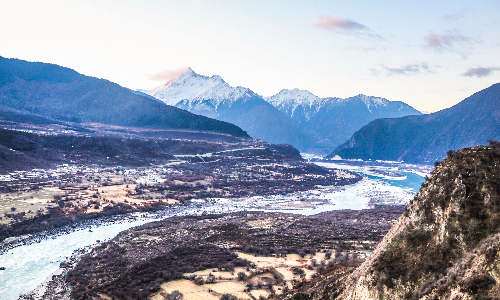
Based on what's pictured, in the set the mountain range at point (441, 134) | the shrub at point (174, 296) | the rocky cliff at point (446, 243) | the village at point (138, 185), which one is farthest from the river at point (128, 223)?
the mountain range at point (441, 134)

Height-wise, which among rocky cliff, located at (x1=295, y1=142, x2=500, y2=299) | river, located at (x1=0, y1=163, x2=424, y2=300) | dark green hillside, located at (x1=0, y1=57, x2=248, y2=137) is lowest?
river, located at (x1=0, y1=163, x2=424, y2=300)

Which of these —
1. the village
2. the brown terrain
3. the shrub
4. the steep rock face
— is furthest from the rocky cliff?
the village

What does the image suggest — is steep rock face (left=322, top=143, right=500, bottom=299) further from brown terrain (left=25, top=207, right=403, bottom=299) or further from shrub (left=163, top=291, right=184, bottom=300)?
shrub (left=163, top=291, right=184, bottom=300)

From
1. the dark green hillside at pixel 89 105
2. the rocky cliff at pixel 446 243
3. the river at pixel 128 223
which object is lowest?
the river at pixel 128 223

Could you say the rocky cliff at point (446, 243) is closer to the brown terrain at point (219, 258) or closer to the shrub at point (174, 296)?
the brown terrain at point (219, 258)

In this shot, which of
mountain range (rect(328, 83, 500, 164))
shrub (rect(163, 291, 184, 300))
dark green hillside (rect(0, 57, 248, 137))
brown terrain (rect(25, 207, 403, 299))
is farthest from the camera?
dark green hillside (rect(0, 57, 248, 137))

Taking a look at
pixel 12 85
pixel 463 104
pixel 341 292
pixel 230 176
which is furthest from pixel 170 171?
pixel 463 104
